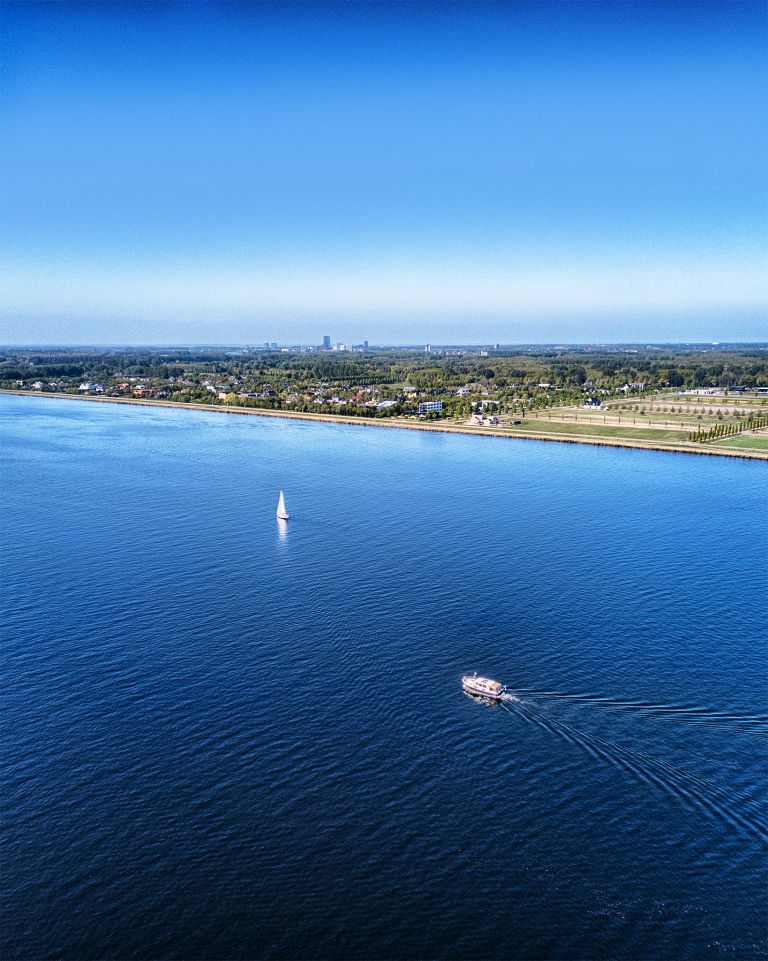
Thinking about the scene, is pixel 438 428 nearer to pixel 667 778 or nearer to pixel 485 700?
pixel 485 700

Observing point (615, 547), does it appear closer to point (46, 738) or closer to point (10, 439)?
point (46, 738)

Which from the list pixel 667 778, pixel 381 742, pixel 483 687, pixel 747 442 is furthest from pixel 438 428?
pixel 667 778

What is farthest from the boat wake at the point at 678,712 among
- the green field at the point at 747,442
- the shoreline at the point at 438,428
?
the green field at the point at 747,442

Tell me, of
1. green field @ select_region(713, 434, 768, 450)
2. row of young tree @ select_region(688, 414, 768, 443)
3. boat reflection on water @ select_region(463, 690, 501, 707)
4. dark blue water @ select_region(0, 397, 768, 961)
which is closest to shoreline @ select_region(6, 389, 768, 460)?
green field @ select_region(713, 434, 768, 450)

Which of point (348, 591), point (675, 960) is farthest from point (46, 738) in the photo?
point (675, 960)

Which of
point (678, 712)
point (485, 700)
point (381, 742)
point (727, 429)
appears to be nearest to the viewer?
point (381, 742)

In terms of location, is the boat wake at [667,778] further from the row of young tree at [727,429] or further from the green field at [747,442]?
the row of young tree at [727,429]

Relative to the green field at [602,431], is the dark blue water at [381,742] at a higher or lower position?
lower
